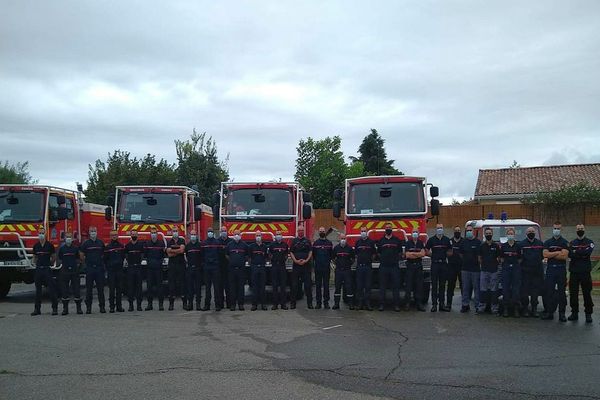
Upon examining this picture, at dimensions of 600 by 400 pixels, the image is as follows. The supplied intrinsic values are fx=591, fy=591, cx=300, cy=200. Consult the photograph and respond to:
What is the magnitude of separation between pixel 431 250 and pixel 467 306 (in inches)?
56.4

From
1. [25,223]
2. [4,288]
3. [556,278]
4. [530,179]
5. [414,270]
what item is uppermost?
[530,179]

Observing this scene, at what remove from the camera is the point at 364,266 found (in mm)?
13133

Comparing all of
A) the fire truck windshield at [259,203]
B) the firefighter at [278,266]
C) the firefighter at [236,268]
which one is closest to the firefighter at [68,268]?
the firefighter at [236,268]

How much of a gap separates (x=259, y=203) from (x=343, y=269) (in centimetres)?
303

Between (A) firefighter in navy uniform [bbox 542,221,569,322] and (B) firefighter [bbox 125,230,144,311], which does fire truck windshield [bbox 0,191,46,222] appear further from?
(A) firefighter in navy uniform [bbox 542,221,569,322]

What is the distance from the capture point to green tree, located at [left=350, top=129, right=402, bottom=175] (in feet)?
158

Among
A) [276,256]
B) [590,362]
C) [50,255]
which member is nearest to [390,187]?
[276,256]

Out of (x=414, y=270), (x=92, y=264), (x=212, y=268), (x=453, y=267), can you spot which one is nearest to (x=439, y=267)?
(x=453, y=267)

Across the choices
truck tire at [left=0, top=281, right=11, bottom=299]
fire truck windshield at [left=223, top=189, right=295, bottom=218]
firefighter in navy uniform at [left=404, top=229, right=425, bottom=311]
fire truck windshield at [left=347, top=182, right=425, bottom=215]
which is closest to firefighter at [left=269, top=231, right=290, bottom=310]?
fire truck windshield at [left=223, top=189, right=295, bottom=218]

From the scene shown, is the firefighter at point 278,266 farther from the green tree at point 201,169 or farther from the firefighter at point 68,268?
the green tree at point 201,169

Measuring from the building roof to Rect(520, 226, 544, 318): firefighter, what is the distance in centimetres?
2303

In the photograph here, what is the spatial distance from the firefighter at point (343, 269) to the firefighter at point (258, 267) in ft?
5.35

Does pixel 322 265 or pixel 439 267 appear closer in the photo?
pixel 439 267

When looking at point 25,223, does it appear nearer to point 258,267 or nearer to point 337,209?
point 258,267
